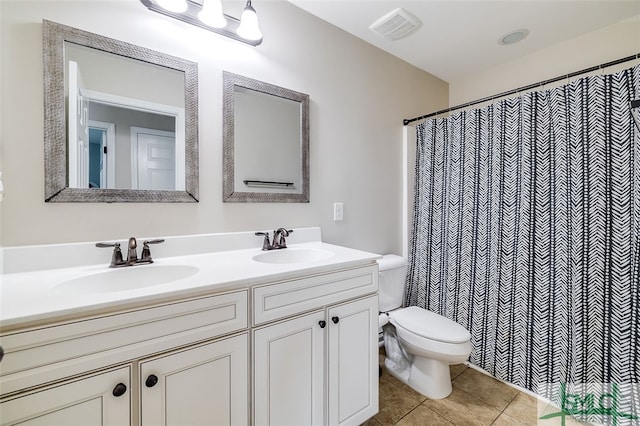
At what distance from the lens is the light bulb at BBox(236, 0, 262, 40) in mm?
1353

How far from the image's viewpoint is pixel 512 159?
171 cm

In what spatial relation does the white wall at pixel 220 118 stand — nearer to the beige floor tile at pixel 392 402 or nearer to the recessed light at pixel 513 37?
the recessed light at pixel 513 37

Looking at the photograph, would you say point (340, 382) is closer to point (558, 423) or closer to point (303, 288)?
point (303, 288)

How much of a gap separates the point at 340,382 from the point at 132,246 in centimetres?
106

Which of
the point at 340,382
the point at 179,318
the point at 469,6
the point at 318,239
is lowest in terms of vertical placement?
the point at 340,382

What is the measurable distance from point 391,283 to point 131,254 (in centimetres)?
154

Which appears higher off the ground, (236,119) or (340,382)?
(236,119)

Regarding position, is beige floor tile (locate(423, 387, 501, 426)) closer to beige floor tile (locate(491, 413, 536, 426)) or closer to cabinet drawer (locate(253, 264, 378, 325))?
beige floor tile (locate(491, 413, 536, 426))

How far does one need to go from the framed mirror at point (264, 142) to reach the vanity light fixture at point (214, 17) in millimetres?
194

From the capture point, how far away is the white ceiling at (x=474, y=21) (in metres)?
1.58

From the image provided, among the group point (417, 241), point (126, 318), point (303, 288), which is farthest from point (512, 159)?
point (126, 318)

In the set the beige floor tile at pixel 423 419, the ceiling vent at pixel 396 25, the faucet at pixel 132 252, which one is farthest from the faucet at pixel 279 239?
the ceiling vent at pixel 396 25

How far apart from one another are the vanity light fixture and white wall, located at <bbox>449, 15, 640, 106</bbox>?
6.06 ft

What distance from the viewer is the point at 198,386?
2.87 feet
